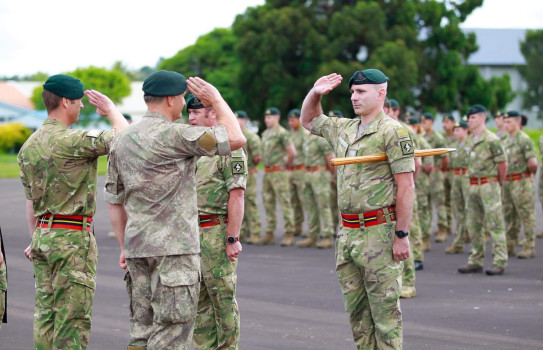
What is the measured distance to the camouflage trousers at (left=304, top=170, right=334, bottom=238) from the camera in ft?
48.4

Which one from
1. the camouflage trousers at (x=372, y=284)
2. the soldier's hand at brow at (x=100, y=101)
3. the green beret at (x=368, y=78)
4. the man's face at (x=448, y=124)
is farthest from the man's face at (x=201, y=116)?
the man's face at (x=448, y=124)

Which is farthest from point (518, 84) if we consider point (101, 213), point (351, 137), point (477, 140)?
point (351, 137)

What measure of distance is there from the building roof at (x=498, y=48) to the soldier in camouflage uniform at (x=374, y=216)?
84.4 m

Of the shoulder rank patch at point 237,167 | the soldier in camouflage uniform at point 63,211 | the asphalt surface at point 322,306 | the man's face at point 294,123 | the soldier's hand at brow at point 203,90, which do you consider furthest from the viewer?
the man's face at point 294,123

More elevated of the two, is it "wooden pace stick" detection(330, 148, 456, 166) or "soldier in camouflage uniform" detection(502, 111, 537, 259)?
"wooden pace stick" detection(330, 148, 456, 166)

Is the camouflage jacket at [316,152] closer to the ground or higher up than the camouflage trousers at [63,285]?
higher up

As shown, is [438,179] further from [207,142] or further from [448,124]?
[207,142]

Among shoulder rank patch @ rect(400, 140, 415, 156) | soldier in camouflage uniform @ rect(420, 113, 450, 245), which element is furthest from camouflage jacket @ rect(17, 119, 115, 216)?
soldier in camouflage uniform @ rect(420, 113, 450, 245)

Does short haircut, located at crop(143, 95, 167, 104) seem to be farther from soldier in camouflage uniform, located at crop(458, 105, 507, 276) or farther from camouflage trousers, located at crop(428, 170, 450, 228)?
camouflage trousers, located at crop(428, 170, 450, 228)

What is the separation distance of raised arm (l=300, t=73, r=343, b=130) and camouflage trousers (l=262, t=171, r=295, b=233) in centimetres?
866

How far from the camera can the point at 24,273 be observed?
11.7 meters

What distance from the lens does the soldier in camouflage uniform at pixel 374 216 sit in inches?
233

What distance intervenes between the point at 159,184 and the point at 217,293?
1593mm

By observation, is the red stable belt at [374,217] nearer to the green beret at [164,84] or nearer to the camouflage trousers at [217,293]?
the camouflage trousers at [217,293]
